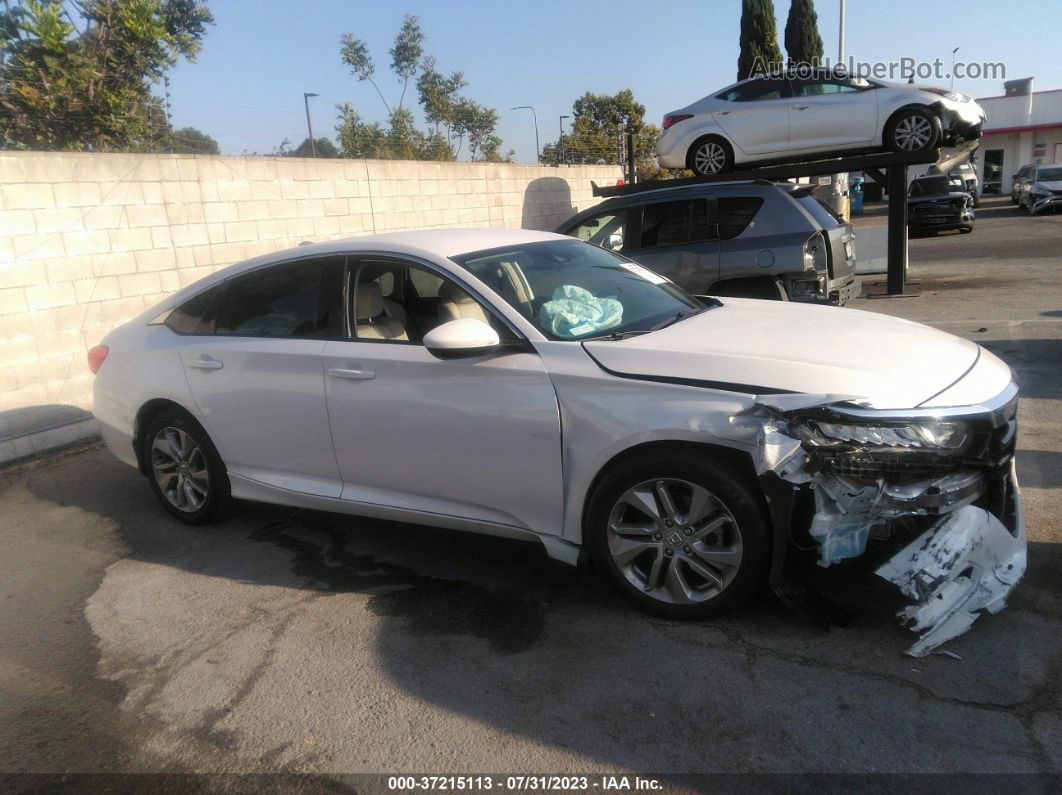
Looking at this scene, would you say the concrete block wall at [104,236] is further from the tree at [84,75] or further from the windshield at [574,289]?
the windshield at [574,289]

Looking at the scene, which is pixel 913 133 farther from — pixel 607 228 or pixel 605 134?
pixel 605 134

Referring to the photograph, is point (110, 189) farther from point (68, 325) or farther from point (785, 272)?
point (785, 272)

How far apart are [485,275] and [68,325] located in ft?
16.1

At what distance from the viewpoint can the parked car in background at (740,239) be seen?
797 centimetres

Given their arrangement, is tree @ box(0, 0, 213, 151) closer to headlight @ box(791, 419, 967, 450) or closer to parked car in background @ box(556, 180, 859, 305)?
parked car in background @ box(556, 180, 859, 305)

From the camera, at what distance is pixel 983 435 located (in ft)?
10.6

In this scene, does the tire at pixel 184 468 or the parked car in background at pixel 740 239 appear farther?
the parked car in background at pixel 740 239

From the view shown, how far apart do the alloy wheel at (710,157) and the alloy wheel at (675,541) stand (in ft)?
32.4

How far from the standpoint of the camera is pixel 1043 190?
2747cm

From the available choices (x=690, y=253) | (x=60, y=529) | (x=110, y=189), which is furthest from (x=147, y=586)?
(x=690, y=253)

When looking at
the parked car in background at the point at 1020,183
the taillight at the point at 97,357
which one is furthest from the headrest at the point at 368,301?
the parked car in background at the point at 1020,183

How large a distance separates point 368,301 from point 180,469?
67.0 inches

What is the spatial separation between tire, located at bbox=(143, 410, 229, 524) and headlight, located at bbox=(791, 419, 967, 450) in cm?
335

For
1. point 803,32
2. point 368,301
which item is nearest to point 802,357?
point 368,301
